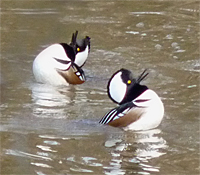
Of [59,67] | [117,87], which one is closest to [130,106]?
[117,87]

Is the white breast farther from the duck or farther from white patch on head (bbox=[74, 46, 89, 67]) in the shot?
white patch on head (bbox=[74, 46, 89, 67])

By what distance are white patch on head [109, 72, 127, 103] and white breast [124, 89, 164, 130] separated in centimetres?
15

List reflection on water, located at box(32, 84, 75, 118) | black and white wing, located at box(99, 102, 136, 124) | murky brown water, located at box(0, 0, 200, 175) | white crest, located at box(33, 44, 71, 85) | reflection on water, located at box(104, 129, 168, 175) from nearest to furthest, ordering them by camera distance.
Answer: reflection on water, located at box(104, 129, 168, 175)
murky brown water, located at box(0, 0, 200, 175)
black and white wing, located at box(99, 102, 136, 124)
reflection on water, located at box(32, 84, 75, 118)
white crest, located at box(33, 44, 71, 85)

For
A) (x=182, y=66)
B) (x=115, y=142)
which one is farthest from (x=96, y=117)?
(x=182, y=66)

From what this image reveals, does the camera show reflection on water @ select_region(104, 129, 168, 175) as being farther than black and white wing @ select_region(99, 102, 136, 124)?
No

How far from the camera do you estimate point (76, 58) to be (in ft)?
25.3

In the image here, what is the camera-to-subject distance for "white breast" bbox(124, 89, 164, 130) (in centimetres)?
597

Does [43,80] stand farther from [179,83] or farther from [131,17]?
[131,17]

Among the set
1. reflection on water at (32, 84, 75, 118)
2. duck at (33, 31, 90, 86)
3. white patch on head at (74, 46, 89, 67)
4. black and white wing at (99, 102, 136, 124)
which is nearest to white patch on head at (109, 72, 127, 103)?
black and white wing at (99, 102, 136, 124)

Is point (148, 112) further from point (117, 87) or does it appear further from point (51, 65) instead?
point (51, 65)

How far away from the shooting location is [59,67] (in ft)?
24.8

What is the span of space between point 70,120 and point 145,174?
1.49 metres

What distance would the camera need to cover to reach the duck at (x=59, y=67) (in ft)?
24.7

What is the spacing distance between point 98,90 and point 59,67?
1.80 ft
